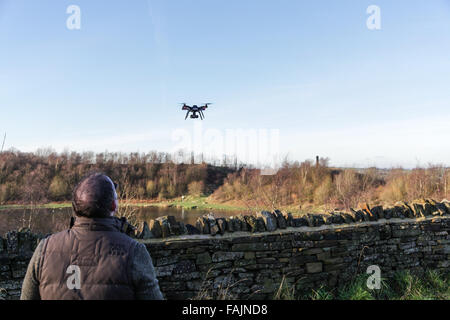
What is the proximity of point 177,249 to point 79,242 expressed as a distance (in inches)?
103

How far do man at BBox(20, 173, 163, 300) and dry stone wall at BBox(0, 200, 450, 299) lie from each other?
7.81 feet

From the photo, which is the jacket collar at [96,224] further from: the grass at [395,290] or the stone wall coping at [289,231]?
the grass at [395,290]

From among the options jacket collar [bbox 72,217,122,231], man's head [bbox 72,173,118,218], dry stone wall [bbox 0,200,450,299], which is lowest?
dry stone wall [bbox 0,200,450,299]

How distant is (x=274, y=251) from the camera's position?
465cm

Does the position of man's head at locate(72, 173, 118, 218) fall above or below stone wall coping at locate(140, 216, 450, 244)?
above

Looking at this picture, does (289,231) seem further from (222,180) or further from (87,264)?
(222,180)

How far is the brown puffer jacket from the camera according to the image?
5.55 feet

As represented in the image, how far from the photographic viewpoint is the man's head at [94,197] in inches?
71.4

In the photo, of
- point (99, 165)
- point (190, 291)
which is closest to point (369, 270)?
point (190, 291)

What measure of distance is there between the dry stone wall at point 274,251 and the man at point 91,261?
2.38 metres

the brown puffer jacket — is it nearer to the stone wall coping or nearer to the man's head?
the man's head

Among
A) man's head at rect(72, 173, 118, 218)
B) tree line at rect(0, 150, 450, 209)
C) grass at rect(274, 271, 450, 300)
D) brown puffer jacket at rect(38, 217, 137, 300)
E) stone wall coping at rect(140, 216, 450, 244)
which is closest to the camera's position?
brown puffer jacket at rect(38, 217, 137, 300)

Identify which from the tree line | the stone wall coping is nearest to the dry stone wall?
the stone wall coping

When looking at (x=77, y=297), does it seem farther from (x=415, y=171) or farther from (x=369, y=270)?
(x=415, y=171)
